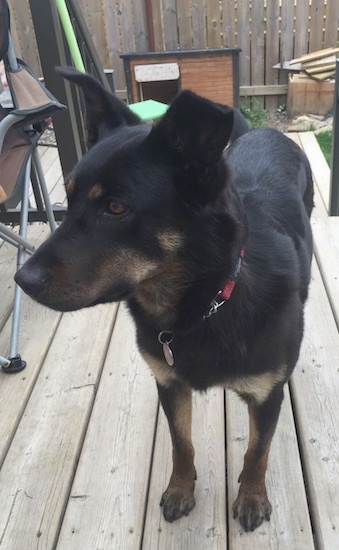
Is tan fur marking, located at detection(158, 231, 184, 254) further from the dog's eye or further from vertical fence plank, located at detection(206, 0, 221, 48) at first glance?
vertical fence plank, located at detection(206, 0, 221, 48)

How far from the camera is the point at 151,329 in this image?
158 cm

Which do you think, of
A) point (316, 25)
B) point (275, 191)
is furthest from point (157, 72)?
point (275, 191)

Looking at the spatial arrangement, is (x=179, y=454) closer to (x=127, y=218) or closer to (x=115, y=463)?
(x=115, y=463)

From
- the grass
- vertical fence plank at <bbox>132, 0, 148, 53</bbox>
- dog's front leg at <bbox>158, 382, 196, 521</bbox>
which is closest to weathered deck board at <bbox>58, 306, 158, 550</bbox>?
dog's front leg at <bbox>158, 382, 196, 521</bbox>

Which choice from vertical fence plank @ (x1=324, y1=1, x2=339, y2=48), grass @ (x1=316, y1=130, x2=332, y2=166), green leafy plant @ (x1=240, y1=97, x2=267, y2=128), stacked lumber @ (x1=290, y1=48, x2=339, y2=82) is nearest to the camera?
grass @ (x1=316, y1=130, x2=332, y2=166)

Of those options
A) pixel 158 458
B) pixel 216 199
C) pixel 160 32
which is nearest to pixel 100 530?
pixel 158 458

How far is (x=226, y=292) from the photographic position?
143 centimetres

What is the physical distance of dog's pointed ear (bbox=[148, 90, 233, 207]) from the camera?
116 centimetres

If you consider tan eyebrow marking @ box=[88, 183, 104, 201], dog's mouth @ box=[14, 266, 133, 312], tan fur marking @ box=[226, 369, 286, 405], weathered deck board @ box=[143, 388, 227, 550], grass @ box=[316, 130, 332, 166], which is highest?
tan eyebrow marking @ box=[88, 183, 104, 201]

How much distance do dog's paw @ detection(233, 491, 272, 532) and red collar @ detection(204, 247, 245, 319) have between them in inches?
26.4

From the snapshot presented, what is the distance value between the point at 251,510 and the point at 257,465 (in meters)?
0.14

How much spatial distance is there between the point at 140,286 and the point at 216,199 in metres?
0.32

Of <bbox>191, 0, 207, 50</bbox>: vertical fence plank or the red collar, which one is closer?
the red collar

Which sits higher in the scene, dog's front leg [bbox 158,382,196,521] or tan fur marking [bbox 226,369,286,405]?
tan fur marking [bbox 226,369,286,405]
